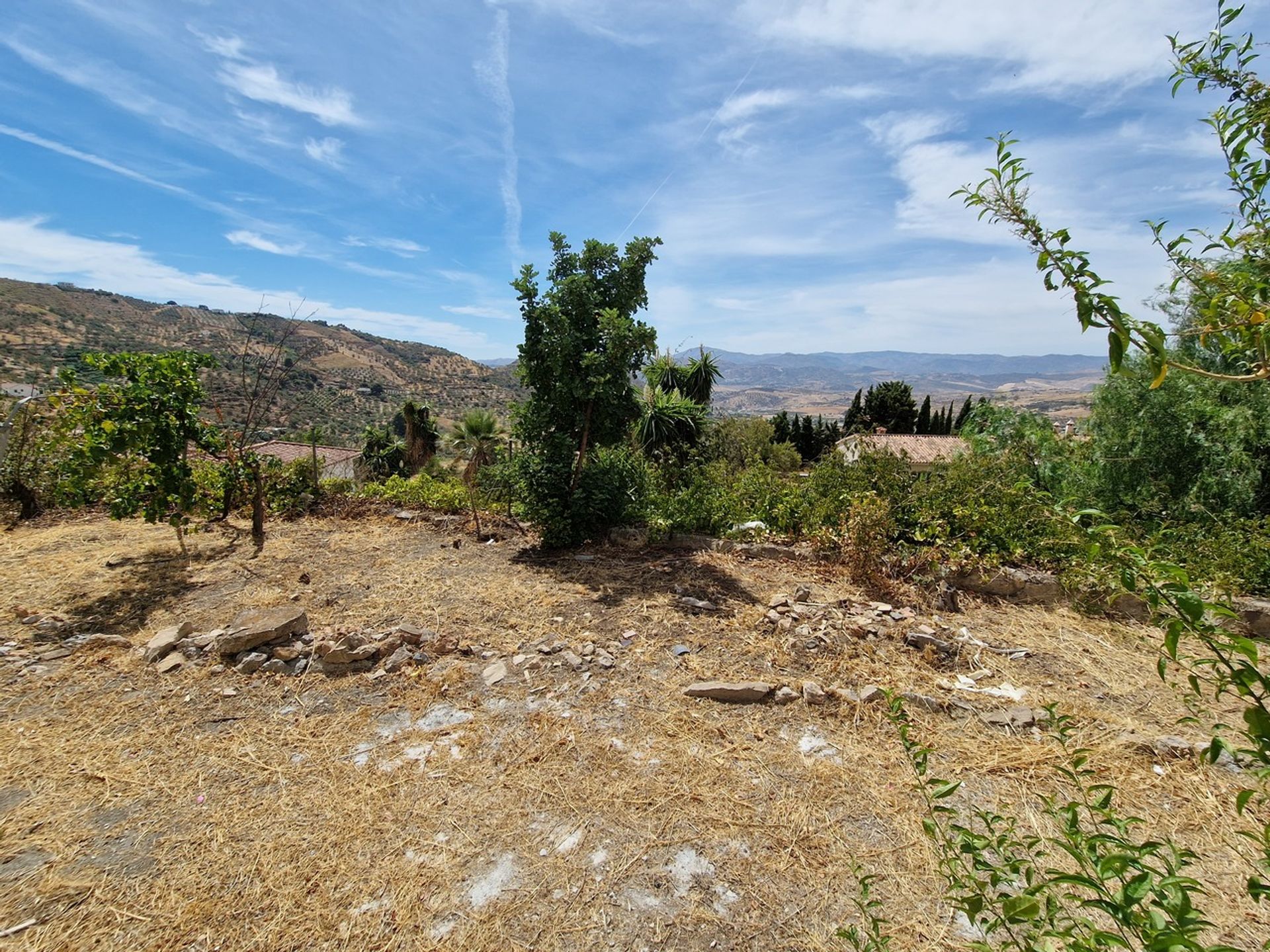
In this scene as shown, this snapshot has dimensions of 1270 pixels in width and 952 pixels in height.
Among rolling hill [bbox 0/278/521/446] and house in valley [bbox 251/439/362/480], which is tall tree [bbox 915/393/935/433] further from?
house in valley [bbox 251/439/362/480]

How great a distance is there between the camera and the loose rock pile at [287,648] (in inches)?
159

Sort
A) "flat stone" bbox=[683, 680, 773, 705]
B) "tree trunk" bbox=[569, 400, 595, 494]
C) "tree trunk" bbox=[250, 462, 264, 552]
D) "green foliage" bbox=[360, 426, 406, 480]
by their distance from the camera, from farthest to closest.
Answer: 1. "green foliage" bbox=[360, 426, 406, 480]
2. "tree trunk" bbox=[250, 462, 264, 552]
3. "tree trunk" bbox=[569, 400, 595, 494]
4. "flat stone" bbox=[683, 680, 773, 705]

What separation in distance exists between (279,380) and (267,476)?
1955 mm

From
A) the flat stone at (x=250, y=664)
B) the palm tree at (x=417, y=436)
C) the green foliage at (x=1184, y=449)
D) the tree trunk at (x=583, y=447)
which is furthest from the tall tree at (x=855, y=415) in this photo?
the flat stone at (x=250, y=664)

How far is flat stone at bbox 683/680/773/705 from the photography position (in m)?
3.76

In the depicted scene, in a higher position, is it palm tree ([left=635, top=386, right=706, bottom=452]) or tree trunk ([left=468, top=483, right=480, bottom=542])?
palm tree ([left=635, top=386, right=706, bottom=452])

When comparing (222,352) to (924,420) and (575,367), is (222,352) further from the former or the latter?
(924,420)

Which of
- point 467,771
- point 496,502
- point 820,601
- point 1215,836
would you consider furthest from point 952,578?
point 496,502

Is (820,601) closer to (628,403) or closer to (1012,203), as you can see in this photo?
(628,403)

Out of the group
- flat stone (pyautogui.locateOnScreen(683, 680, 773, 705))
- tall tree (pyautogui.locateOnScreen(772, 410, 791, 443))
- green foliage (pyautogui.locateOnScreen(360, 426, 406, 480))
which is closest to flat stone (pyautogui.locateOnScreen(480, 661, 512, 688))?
flat stone (pyautogui.locateOnScreen(683, 680, 773, 705))

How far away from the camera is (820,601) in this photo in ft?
16.6

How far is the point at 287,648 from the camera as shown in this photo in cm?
412

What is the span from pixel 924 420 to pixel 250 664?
133 feet

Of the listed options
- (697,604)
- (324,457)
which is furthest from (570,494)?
(324,457)
